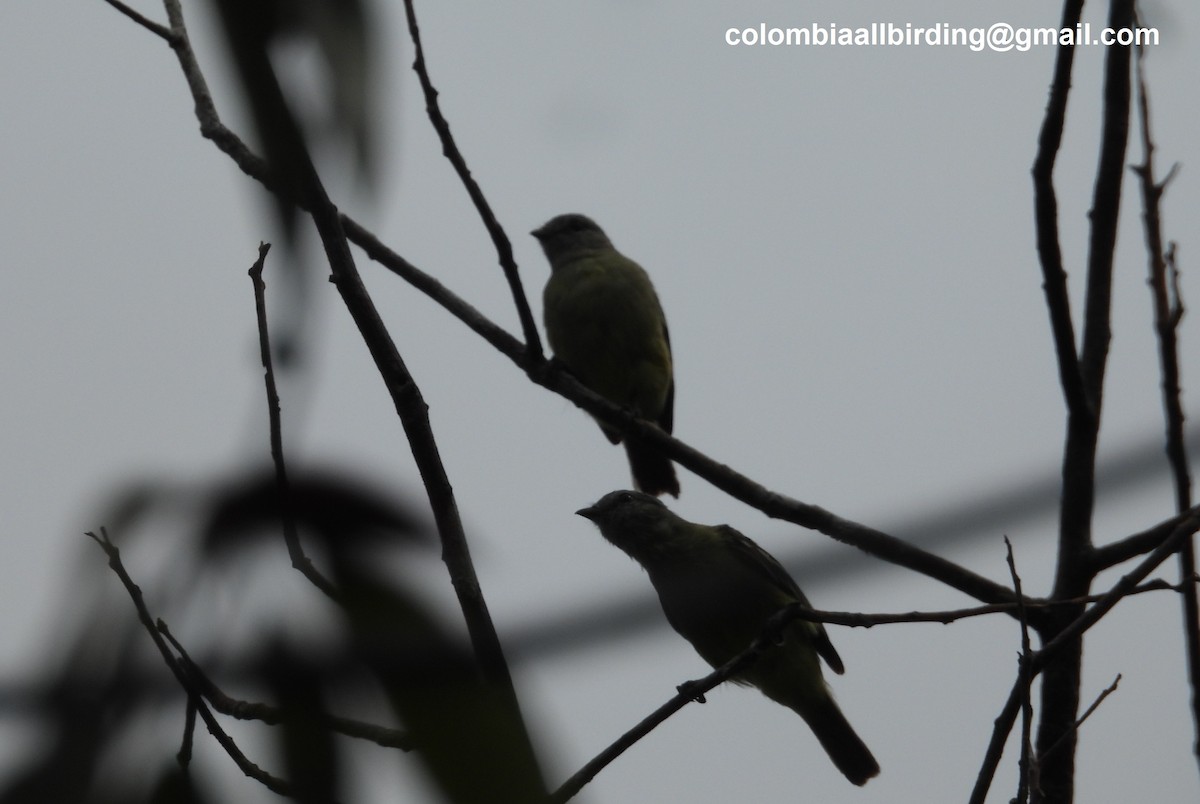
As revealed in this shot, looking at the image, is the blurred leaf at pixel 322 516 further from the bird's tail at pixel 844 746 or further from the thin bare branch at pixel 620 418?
the bird's tail at pixel 844 746

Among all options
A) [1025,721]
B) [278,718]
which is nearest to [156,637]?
[278,718]

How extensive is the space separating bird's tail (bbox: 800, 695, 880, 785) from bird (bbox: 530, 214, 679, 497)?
7.84 feet

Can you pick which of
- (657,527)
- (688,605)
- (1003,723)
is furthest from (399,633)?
(657,527)

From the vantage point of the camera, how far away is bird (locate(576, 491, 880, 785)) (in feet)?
19.5

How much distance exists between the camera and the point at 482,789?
1.95 ft

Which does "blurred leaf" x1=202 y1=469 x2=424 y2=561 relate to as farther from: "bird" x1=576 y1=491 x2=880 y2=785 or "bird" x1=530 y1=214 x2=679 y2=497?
"bird" x1=530 y1=214 x2=679 y2=497

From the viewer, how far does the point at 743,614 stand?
19.7 ft

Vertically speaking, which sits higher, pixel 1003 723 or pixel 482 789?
pixel 1003 723

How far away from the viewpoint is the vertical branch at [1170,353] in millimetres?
3084

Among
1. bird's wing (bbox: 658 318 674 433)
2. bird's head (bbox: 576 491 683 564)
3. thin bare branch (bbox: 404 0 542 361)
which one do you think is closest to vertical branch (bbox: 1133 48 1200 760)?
thin bare branch (bbox: 404 0 542 361)

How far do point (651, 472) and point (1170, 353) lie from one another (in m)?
5.74

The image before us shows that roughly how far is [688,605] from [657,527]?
1.60m

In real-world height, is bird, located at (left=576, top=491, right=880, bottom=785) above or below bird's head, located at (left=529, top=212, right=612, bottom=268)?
below

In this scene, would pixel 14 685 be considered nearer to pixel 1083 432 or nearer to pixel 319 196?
pixel 319 196
